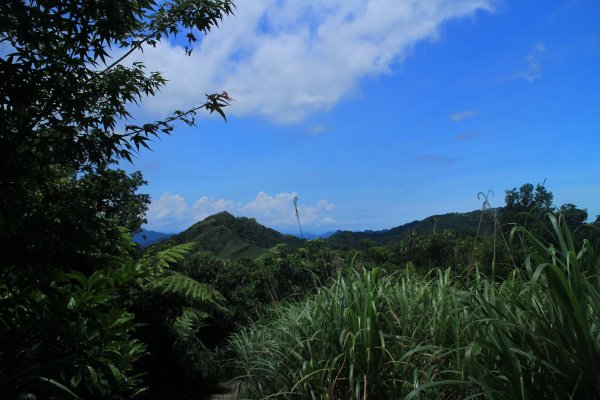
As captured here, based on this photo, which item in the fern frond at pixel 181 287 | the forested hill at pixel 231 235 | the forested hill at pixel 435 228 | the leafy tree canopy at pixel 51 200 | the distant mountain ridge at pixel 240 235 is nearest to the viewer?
the leafy tree canopy at pixel 51 200

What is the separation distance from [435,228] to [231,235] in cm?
1505

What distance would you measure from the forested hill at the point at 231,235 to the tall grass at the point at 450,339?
13.7 m

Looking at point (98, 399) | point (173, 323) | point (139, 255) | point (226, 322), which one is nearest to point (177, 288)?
point (173, 323)

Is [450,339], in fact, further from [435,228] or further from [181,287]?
[181,287]

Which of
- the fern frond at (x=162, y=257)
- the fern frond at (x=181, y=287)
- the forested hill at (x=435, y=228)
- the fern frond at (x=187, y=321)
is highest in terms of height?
the forested hill at (x=435, y=228)

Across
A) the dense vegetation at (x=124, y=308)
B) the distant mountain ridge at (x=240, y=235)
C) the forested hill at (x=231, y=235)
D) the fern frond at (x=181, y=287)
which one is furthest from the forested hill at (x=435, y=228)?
the fern frond at (x=181, y=287)

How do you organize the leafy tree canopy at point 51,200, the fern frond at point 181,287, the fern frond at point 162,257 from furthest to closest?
the fern frond at point 162,257, the fern frond at point 181,287, the leafy tree canopy at point 51,200

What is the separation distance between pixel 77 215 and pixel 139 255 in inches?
210

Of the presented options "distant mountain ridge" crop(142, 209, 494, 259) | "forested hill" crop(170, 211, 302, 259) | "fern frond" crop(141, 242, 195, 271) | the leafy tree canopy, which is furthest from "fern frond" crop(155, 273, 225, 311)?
"forested hill" crop(170, 211, 302, 259)

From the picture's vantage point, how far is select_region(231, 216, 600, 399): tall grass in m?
2.21

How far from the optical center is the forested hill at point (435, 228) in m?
4.44

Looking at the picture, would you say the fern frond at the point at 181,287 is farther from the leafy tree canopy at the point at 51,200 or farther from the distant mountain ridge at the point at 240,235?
the distant mountain ridge at the point at 240,235

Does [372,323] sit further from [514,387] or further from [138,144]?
[138,144]

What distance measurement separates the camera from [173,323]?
6.62 m
